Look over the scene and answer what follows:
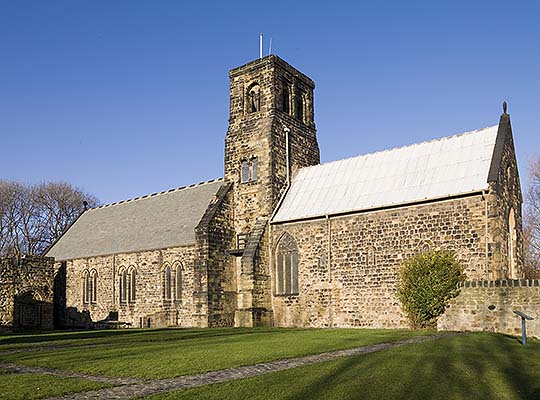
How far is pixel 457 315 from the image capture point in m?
21.1

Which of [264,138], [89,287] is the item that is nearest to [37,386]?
[264,138]

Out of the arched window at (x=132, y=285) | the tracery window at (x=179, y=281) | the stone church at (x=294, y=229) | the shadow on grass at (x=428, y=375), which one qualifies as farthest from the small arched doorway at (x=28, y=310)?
the shadow on grass at (x=428, y=375)

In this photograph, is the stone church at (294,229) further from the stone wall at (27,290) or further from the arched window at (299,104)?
the stone wall at (27,290)

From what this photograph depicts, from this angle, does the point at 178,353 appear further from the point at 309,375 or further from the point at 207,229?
the point at 207,229

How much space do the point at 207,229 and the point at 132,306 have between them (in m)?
9.15

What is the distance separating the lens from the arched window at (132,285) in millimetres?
35069

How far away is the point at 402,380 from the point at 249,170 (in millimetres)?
22914

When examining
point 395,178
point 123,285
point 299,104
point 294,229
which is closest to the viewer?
point 395,178

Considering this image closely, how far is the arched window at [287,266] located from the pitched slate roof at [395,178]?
1.30m

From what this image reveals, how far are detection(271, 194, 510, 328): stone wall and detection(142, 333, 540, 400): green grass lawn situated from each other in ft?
29.7

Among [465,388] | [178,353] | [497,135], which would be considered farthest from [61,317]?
[465,388]

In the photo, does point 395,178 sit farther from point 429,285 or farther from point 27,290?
point 27,290

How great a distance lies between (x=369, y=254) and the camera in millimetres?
25781

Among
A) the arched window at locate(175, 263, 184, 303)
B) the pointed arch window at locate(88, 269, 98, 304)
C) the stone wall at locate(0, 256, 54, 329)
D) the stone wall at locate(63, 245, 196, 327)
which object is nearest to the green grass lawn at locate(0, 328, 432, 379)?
the stone wall at locate(63, 245, 196, 327)
